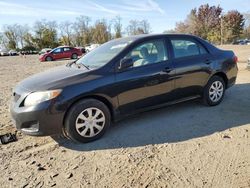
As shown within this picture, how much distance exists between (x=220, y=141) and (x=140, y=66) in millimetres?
1732

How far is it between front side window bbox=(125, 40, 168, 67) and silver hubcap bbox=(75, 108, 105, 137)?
1.05 meters

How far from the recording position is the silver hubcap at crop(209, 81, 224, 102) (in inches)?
215

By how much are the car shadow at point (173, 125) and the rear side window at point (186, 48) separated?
1129 millimetres

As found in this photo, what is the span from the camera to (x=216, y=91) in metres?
5.54

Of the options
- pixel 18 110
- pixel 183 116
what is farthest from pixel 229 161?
pixel 18 110

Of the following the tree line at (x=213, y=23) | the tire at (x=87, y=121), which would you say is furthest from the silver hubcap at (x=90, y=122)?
the tree line at (x=213, y=23)

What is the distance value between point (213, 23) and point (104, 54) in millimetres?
61531

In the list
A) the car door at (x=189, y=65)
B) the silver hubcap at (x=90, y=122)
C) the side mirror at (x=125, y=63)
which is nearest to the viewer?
the silver hubcap at (x=90, y=122)

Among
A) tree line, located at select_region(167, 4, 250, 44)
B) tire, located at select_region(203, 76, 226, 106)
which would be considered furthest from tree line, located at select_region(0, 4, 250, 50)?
tire, located at select_region(203, 76, 226, 106)

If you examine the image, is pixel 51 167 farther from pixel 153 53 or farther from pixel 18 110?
pixel 153 53

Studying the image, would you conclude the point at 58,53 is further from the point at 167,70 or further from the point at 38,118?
the point at 38,118

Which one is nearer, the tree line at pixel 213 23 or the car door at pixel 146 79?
the car door at pixel 146 79

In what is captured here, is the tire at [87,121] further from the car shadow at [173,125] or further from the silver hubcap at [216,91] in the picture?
the silver hubcap at [216,91]

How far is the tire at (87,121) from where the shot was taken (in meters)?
3.93
